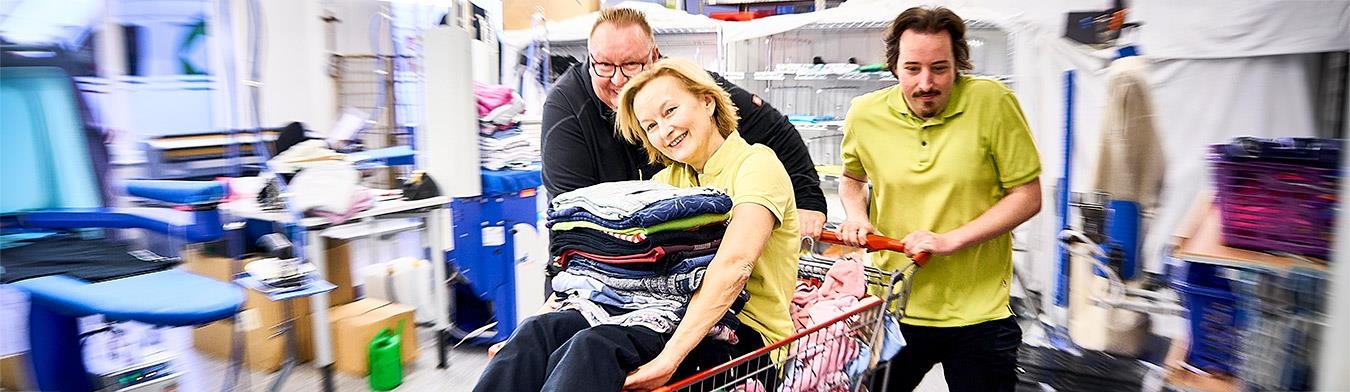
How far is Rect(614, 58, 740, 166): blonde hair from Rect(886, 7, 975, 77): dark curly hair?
43 cm

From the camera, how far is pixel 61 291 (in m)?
2.52

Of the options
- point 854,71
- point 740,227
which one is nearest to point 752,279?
point 740,227

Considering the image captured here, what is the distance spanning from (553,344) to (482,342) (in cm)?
295

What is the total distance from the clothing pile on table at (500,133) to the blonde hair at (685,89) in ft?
8.02

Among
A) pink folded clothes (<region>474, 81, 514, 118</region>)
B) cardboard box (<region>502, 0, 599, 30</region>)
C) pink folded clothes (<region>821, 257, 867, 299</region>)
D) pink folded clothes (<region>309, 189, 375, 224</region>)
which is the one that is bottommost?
pink folded clothes (<region>821, 257, 867, 299</region>)

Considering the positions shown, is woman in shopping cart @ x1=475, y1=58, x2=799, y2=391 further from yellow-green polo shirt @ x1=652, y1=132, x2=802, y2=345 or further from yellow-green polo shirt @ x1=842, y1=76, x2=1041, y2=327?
yellow-green polo shirt @ x1=842, y1=76, x2=1041, y2=327

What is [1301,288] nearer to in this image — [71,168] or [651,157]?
[651,157]

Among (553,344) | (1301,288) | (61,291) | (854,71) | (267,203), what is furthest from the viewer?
(854,71)

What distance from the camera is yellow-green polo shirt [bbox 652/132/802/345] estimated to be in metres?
1.56

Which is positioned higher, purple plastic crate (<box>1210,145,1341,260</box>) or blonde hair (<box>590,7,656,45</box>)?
blonde hair (<box>590,7,656,45</box>)

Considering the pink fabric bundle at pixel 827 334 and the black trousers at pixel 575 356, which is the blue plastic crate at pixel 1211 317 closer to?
the pink fabric bundle at pixel 827 334

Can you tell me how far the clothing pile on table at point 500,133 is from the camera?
4.16 m

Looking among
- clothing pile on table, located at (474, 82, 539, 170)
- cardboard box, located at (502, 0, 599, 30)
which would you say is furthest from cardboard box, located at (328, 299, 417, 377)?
cardboard box, located at (502, 0, 599, 30)

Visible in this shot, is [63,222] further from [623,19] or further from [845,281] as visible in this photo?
[845,281]
